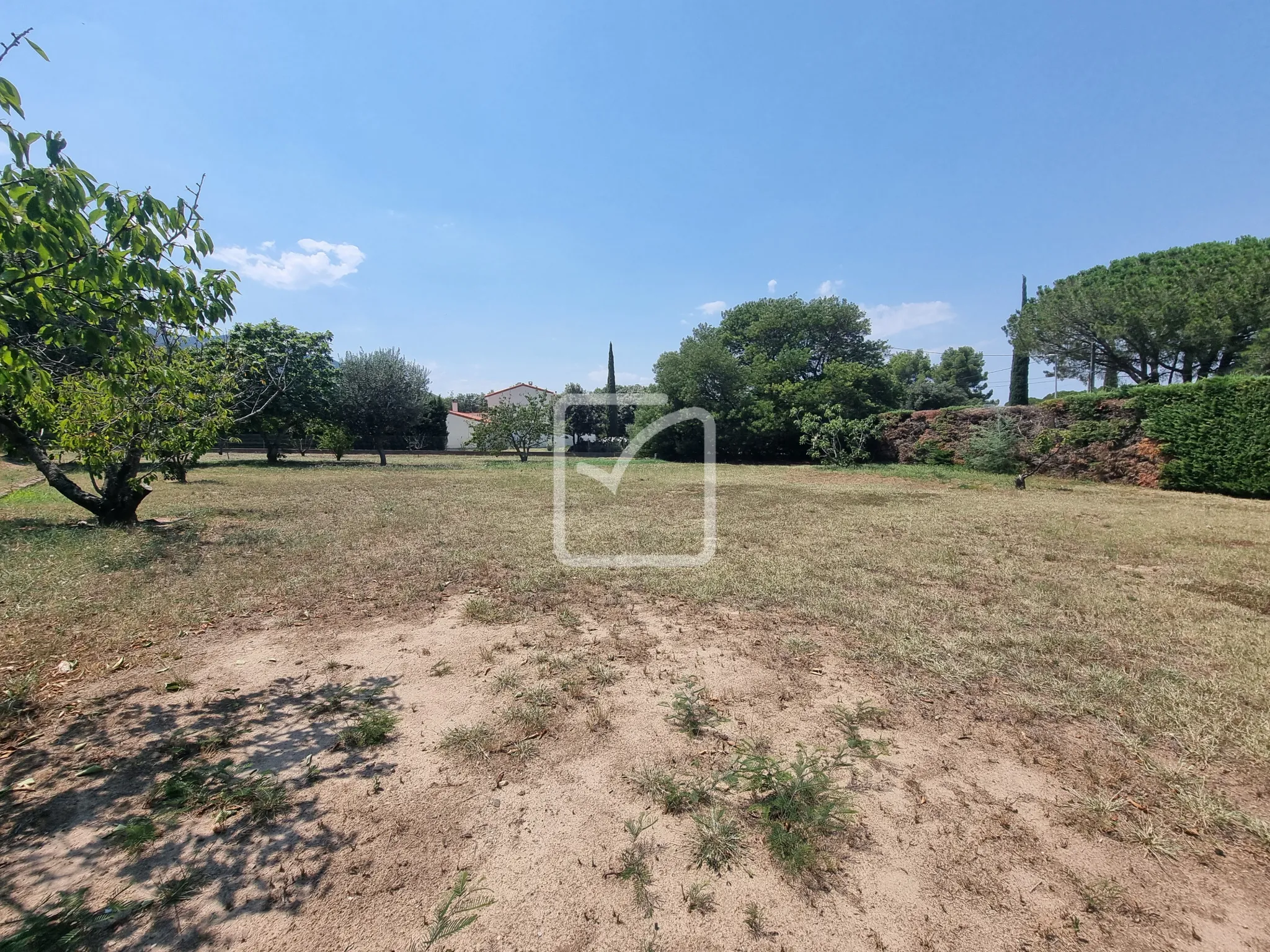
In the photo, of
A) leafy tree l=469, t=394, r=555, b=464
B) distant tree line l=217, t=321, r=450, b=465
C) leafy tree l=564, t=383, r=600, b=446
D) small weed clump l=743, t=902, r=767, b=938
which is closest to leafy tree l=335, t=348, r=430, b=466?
distant tree line l=217, t=321, r=450, b=465

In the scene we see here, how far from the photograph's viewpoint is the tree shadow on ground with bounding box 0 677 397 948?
1.53 metres

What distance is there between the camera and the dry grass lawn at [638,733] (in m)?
1.52

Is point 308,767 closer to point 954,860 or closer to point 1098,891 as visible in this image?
point 954,860

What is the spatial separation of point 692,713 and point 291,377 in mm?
22728

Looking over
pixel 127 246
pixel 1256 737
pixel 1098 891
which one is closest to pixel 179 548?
pixel 127 246

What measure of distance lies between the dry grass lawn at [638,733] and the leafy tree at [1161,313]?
51.9 ft

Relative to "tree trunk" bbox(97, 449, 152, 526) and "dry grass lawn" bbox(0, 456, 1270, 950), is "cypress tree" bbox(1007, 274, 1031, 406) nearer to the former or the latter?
"dry grass lawn" bbox(0, 456, 1270, 950)

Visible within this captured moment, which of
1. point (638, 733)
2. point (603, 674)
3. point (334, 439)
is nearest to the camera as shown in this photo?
point (638, 733)

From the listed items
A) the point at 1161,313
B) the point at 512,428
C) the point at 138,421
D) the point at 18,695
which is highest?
the point at 1161,313

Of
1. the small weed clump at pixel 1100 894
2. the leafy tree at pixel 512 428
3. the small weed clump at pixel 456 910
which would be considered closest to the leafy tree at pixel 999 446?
the small weed clump at pixel 1100 894

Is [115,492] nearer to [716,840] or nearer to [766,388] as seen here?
[716,840]

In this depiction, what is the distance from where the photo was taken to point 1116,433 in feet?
40.9

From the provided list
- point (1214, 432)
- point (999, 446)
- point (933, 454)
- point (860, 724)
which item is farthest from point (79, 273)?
point (933, 454)

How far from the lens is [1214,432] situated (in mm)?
10680
